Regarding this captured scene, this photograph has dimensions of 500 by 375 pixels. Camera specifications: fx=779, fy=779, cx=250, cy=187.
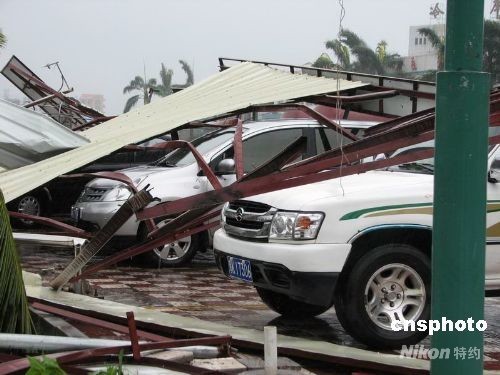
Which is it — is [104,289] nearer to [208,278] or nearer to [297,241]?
[208,278]

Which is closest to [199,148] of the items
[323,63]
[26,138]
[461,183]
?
[323,63]

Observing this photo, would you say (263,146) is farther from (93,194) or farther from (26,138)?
(26,138)

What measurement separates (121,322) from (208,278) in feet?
11.8

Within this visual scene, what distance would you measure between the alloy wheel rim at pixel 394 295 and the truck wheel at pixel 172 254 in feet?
14.0

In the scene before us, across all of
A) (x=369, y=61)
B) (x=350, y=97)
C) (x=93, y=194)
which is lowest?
(x=93, y=194)

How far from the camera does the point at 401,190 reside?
568 cm

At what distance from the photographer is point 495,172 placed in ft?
19.7

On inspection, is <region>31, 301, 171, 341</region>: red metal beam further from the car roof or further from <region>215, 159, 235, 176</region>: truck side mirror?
the car roof

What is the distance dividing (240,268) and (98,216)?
4.20 m

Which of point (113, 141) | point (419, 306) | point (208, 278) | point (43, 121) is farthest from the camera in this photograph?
point (208, 278)

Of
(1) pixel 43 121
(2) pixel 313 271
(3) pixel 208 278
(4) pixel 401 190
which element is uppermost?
(1) pixel 43 121

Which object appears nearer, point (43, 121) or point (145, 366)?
point (145, 366)

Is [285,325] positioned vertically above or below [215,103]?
below

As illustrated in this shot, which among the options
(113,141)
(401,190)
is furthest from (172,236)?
(401,190)
